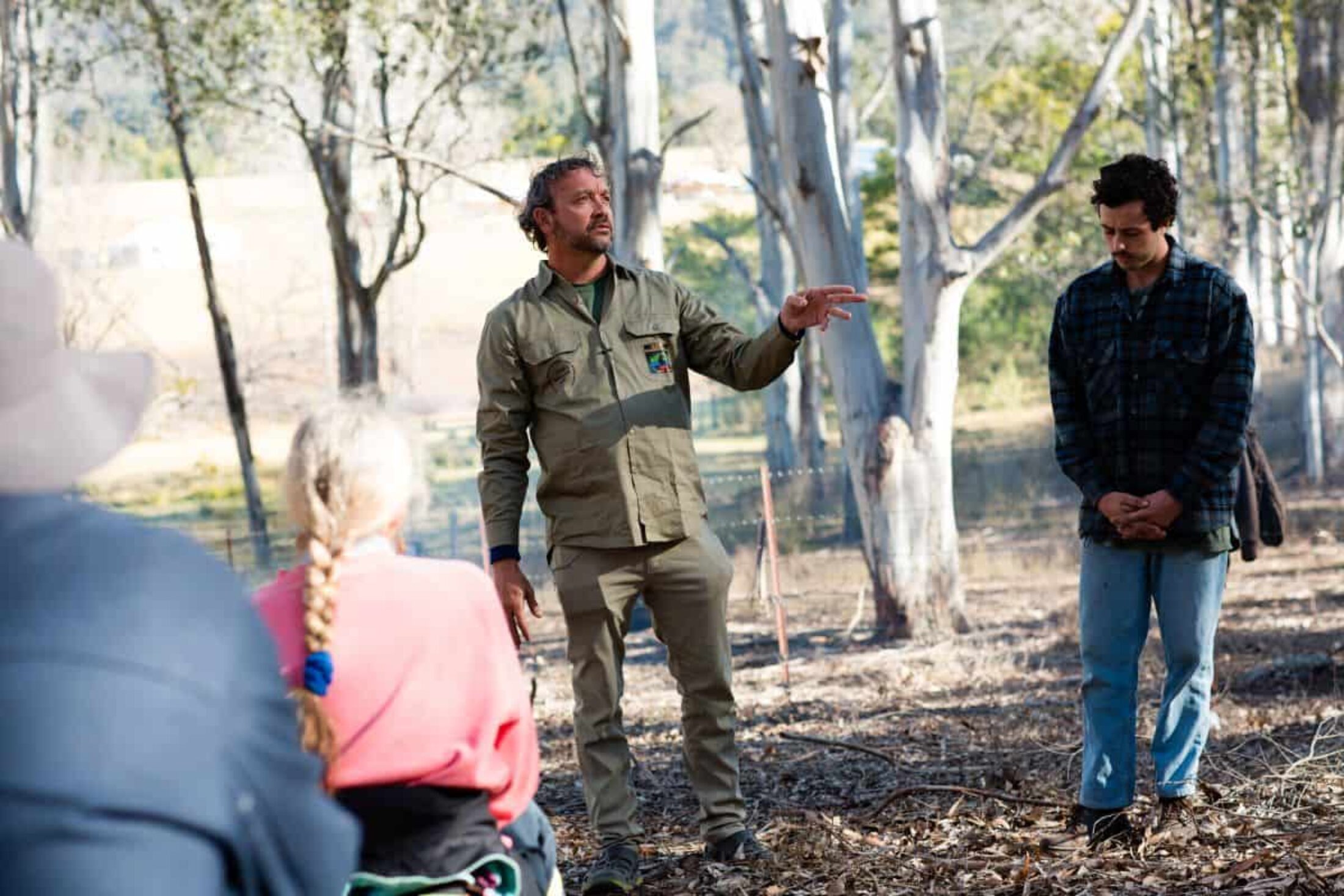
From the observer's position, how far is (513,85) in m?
21.8

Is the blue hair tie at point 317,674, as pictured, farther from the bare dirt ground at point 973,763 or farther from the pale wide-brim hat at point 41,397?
the bare dirt ground at point 973,763

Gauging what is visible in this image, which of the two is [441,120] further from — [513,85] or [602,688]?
[602,688]

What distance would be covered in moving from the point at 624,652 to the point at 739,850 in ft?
2.30

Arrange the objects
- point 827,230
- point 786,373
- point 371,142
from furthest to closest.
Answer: point 786,373 → point 371,142 → point 827,230

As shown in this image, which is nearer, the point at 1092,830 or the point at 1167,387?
the point at 1167,387

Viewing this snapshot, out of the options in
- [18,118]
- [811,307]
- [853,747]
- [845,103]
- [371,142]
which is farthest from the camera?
[845,103]

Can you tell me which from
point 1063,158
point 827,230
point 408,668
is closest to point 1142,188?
point 408,668

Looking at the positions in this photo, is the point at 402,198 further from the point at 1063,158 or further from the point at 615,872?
the point at 615,872

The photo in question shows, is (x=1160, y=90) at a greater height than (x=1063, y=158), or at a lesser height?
greater

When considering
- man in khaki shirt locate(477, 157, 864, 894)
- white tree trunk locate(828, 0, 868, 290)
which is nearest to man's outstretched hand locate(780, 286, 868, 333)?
man in khaki shirt locate(477, 157, 864, 894)

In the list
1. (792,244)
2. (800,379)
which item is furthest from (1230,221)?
(792,244)

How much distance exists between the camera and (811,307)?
16.1 feet

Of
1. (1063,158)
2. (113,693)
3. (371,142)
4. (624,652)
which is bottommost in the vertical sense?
(624,652)

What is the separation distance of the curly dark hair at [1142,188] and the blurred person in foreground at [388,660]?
2.74 meters
